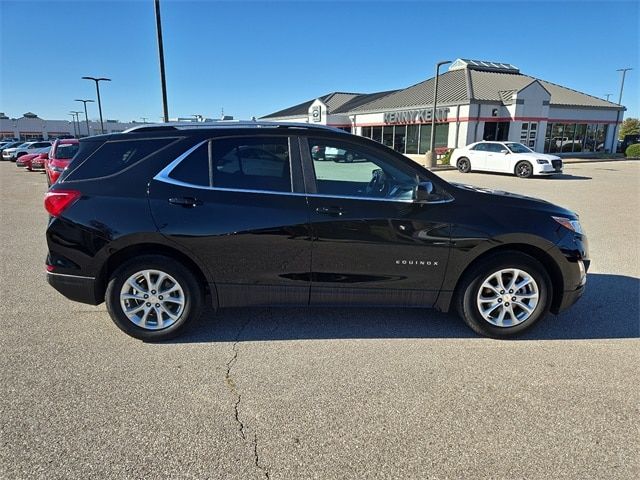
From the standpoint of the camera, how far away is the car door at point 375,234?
A: 11.3 ft

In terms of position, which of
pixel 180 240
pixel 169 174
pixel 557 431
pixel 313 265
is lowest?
pixel 557 431

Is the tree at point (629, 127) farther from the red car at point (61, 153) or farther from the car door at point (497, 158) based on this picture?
the red car at point (61, 153)

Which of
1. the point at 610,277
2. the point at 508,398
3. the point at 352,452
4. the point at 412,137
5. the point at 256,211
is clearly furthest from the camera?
the point at 412,137

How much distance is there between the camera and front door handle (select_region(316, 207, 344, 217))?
343 centimetres

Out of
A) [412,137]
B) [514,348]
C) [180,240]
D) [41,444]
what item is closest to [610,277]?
[514,348]

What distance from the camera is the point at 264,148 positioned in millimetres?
3576

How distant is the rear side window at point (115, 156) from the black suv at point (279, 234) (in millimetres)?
11

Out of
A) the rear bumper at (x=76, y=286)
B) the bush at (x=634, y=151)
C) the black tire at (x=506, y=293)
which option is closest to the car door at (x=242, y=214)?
the rear bumper at (x=76, y=286)

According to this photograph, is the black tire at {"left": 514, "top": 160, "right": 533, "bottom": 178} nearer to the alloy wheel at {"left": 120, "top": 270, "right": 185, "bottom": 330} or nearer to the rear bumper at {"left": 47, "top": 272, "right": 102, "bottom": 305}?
the alloy wheel at {"left": 120, "top": 270, "right": 185, "bottom": 330}

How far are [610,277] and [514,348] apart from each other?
8.91 feet

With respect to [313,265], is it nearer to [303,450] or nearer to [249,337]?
[249,337]

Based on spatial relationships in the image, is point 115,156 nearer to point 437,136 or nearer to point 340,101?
point 437,136

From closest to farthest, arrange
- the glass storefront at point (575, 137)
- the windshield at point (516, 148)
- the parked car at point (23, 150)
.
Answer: the windshield at point (516, 148)
the parked car at point (23, 150)
the glass storefront at point (575, 137)

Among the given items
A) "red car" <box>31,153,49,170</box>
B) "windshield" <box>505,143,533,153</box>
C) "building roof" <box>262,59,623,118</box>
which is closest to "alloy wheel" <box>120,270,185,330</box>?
"windshield" <box>505,143,533,153</box>
